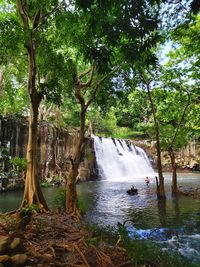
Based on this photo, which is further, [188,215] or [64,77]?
[188,215]

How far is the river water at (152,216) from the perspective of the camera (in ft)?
34.6

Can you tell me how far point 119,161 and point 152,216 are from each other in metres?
25.7

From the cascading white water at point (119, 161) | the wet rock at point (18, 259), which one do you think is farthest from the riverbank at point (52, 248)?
the cascading white water at point (119, 161)

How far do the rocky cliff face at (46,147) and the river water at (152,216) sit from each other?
5005 millimetres

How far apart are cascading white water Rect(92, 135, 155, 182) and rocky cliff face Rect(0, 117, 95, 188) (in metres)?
1.83

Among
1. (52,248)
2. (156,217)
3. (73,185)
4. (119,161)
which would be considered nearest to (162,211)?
(156,217)

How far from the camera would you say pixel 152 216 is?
14.9 metres

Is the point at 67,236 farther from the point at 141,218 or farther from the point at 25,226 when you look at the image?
the point at 141,218

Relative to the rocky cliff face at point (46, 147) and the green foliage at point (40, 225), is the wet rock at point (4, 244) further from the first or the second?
the rocky cliff face at point (46, 147)

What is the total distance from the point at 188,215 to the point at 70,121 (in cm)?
3424

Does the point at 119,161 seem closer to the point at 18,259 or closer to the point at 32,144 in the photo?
the point at 32,144

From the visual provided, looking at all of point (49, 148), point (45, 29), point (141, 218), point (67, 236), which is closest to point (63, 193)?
point (141, 218)

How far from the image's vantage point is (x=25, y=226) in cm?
817

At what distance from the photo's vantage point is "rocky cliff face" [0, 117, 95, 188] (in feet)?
87.8
